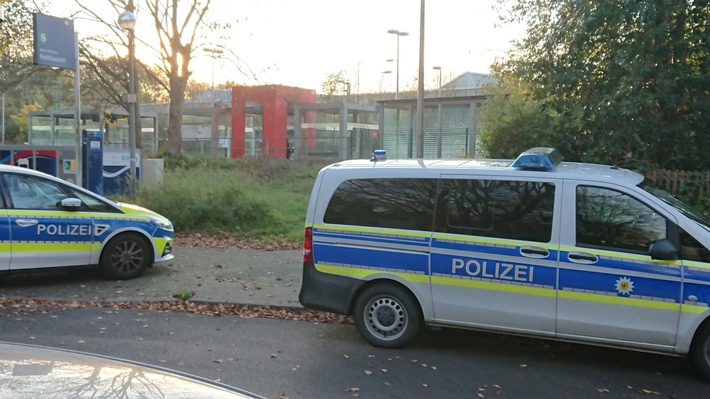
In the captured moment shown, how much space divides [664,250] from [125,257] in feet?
22.5

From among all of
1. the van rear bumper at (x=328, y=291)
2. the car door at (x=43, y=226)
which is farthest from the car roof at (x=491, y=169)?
the car door at (x=43, y=226)

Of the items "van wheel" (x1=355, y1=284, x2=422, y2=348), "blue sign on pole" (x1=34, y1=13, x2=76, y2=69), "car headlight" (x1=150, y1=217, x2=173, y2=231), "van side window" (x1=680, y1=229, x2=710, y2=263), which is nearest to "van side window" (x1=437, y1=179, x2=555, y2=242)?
"van wheel" (x1=355, y1=284, x2=422, y2=348)

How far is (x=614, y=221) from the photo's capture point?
5.57m

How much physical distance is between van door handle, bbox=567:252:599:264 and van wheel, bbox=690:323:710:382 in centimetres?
102

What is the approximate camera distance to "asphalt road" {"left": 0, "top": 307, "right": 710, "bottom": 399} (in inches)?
204

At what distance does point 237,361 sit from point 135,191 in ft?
31.3

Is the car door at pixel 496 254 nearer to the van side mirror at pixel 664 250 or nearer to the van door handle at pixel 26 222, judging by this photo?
the van side mirror at pixel 664 250

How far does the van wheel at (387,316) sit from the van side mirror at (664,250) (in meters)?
2.17

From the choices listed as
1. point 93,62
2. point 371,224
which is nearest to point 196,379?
point 371,224

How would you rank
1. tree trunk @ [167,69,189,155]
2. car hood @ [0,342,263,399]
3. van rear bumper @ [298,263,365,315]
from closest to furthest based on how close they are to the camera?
1. car hood @ [0,342,263,399]
2. van rear bumper @ [298,263,365,315]
3. tree trunk @ [167,69,189,155]

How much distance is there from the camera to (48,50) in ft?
44.8

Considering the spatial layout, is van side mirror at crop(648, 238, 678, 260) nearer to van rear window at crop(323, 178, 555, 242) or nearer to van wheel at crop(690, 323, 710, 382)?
van wheel at crop(690, 323, 710, 382)

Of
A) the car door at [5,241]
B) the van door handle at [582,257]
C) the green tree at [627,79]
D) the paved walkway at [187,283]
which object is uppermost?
the green tree at [627,79]

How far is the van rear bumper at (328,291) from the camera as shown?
20.6 ft
